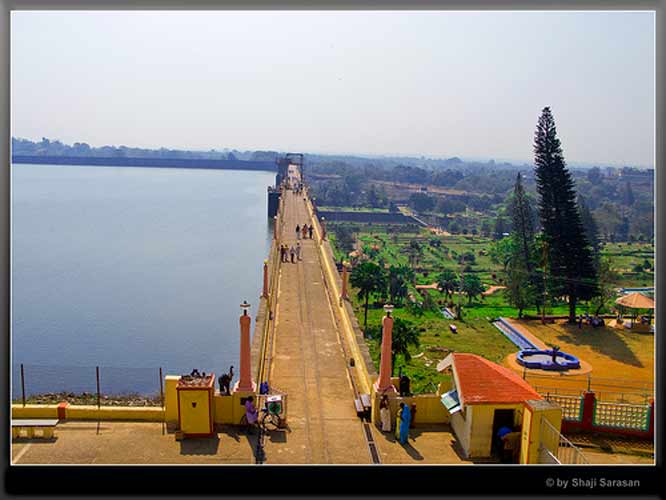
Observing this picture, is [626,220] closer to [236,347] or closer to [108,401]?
[236,347]

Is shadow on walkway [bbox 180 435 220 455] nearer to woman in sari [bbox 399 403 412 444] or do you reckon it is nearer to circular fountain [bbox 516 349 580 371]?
woman in sari [bbox 399 403 412 444]

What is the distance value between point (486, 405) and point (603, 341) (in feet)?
42.5

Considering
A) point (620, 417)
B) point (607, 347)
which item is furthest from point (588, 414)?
point (607, 347)

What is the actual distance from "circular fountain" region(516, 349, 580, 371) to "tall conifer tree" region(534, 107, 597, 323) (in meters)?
4.86

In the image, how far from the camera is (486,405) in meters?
5.64

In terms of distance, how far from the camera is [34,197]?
193 feet

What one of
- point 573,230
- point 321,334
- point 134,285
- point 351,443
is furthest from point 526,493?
point 134,285

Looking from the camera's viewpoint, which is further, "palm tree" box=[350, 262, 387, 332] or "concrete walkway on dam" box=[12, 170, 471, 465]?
"palm tree" box=[350, 262, 387, 332]

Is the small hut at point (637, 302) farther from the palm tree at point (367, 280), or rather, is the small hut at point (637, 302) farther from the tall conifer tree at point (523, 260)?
the palm tree at point (367, 280)

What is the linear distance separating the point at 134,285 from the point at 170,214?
24963 millimetres

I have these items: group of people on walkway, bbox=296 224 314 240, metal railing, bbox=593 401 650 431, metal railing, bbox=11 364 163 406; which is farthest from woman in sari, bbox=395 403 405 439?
group of people on walkway, bbox=296 224 314 240

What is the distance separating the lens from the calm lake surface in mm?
16422

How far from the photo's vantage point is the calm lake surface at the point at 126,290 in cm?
1642

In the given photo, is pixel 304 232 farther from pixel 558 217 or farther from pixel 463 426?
pixel 463 426
